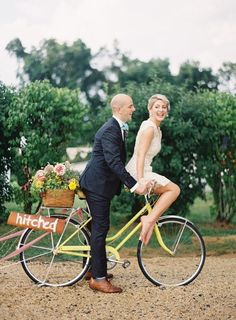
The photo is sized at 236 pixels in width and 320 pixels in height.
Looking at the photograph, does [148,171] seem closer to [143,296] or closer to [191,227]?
[191,227]

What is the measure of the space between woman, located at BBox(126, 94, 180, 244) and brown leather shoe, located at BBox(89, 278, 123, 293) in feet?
1.78

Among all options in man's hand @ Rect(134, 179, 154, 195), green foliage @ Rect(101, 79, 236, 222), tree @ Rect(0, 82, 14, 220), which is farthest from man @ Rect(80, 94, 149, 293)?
green foliage @ Rect(101, 79, 236, 222)

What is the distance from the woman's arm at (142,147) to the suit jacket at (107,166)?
149 mm

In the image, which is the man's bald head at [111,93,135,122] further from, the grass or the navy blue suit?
the grass

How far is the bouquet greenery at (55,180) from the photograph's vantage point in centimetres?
629

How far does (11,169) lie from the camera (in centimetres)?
1170

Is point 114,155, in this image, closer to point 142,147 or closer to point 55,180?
point 142,147

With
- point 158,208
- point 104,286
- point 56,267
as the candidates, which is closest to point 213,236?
point 56,267

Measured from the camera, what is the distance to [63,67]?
43.1 meters

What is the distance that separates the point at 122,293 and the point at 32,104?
5.64m

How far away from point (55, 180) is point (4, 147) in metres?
5.50

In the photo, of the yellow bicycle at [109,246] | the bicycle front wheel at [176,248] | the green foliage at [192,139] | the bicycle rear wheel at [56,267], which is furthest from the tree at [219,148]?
the bicycle rear wheel at [56,267]

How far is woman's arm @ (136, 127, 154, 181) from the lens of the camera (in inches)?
245

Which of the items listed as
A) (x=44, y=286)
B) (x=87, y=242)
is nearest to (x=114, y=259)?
(x=87, y=242)
